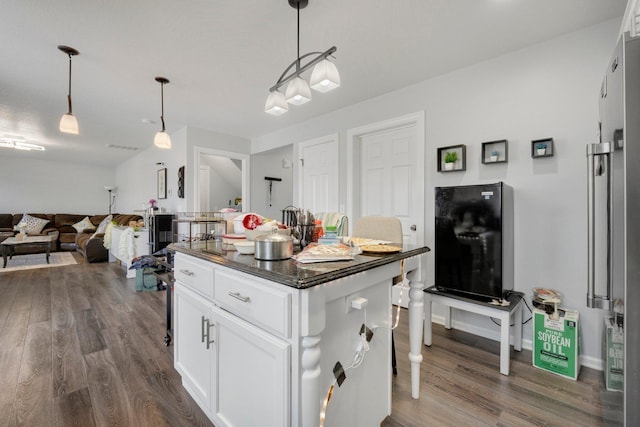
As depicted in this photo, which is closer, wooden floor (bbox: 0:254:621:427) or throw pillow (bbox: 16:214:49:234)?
wooden floor (bbox: 0:254:621:427)

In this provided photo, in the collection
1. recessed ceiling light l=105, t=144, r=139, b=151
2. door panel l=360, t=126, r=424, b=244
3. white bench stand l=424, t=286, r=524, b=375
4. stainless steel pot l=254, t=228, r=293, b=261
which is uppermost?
recessed ceiling light l=105, t=144, r=139, b=151

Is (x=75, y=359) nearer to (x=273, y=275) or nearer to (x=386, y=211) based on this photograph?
(x=273, y=275)

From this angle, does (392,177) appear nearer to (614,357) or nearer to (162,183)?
(614,357)

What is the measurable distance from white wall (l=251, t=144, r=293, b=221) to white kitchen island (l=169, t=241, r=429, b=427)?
3843 millimetres

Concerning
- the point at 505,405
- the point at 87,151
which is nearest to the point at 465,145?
the point at 505,405

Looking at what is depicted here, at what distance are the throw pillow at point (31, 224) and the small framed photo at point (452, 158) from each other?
908 cm

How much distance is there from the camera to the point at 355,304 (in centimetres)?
106

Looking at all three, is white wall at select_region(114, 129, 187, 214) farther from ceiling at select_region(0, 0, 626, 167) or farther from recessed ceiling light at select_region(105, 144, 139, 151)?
ceiling at select_region(0, 0, 626, 167)

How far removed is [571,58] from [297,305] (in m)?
2.70

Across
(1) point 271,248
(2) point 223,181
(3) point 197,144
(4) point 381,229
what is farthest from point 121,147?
(1) point 271,248

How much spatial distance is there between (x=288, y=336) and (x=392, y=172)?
265cm

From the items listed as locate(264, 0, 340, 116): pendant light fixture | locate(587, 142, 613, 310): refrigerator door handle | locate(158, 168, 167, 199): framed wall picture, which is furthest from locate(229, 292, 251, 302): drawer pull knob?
locate(158, 168, 167, 199): framed wall picture

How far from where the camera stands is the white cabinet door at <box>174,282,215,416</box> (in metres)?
1.31

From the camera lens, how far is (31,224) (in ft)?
22.0
